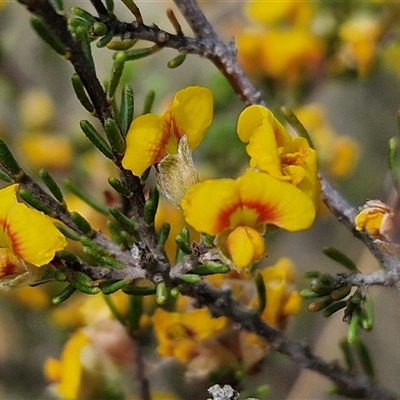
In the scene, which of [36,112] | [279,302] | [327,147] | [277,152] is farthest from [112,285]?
[36,112]

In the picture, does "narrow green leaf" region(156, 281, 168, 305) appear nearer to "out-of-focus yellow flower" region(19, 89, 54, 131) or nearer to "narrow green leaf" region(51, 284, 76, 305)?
"narrow green leaf" region(51, 284, 76, 305)

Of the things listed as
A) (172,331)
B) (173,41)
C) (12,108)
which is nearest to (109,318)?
(172,331)

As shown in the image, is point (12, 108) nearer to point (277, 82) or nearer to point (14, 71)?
point (14, 71)

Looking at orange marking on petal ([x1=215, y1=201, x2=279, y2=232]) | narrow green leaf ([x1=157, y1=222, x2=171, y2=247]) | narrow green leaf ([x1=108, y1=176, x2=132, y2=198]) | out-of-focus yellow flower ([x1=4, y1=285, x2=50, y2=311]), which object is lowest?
out-of-focus yellow flower ([x1=4, y1=285, x2=50, y2=311])

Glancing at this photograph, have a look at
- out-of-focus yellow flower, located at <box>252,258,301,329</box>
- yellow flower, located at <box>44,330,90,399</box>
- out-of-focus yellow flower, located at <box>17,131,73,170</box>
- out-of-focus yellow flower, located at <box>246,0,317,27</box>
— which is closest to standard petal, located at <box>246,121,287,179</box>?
out-of-focus yellow flower, located at <box>252,258,301,329</box>

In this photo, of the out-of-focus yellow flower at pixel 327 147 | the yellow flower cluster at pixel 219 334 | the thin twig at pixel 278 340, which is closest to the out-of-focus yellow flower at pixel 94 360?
the yellow flower cluster at pixel 219 334

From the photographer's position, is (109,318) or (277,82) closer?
(109,318)
